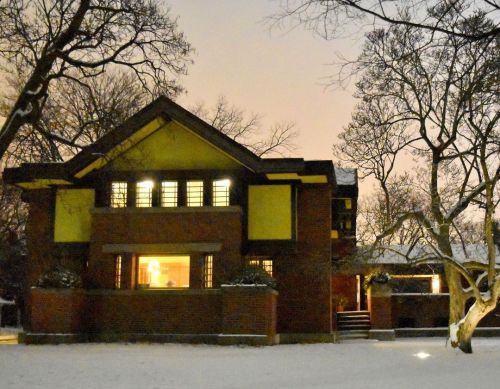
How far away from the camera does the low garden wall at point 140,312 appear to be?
22.9 metres

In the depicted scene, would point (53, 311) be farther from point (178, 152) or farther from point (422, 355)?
point (422, 355)

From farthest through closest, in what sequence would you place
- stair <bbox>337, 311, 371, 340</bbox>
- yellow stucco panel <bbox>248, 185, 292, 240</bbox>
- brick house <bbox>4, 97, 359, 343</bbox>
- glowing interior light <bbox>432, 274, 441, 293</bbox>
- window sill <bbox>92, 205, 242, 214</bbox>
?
glowing interior light <bbox>432, 274, 441, 293</bbox> → stair <bbox>337, 311, 371, 340</bbox> → yellow stucco panel <bbox>248, 185, 292, 240</bbox> → window sill <bbox>92, 205, 242, 214</bbox> → brick house <bbox>4, 97, 359, 343</bbox>

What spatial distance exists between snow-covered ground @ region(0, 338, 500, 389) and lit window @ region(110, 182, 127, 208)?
19.6 ft

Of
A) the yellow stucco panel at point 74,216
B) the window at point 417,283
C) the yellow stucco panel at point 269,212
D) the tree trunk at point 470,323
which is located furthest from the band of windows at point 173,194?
the window at point 417,283

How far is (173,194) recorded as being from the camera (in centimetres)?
2531

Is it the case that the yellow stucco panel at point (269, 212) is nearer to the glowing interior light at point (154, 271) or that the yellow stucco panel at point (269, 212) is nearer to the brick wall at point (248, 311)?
the brick wall at point (248, 311)

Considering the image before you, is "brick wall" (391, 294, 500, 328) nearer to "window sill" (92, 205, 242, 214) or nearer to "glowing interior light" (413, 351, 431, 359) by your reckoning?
"window sill" (92, 205, 242, 214)

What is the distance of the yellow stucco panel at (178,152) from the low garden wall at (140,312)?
4.17 metres

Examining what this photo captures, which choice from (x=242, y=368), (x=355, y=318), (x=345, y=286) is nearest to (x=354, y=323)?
(x=355, y=318)

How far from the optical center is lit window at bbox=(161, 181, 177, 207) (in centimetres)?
2527

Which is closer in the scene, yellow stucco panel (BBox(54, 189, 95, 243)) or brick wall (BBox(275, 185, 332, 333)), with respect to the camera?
brick wall (BBox(275, 185, 332, 333))

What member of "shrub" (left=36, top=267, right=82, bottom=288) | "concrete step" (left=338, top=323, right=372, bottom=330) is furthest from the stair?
"shrub" (left=36, top=267, right=82, bottom=288)

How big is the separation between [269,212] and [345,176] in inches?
195

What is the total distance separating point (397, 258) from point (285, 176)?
1712 cm
